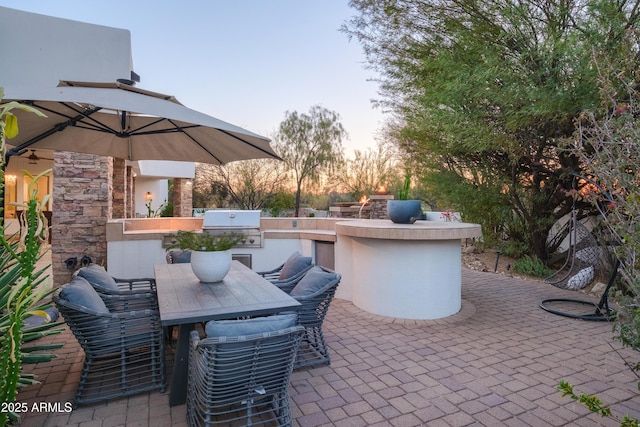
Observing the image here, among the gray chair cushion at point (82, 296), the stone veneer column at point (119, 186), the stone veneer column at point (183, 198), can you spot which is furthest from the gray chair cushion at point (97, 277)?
the stone veneer column at point (183, 198)

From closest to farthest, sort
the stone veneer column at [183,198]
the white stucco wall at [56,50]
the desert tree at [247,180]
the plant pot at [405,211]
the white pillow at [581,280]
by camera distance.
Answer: the plant pot at [405,211], the white pillow at [581,280], the white stucco wall at [56,50], the stone veneer column at [183,198], the desert tree at [247,180]

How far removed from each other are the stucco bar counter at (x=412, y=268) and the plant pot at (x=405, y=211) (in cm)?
52

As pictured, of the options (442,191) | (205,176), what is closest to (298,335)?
(442,191)

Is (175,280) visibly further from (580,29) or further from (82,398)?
(580,29)

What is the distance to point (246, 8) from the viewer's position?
9031 mm

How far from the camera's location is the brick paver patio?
227 cm

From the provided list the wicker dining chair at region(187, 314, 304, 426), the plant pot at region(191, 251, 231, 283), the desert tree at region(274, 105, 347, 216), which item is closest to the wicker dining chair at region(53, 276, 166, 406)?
the plant pot at region(191, 251, 231, 283)

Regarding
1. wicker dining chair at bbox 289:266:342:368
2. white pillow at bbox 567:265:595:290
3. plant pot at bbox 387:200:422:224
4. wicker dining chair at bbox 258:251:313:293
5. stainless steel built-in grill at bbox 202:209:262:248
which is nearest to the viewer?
wicker dining chair at bbox 289:266:342:368

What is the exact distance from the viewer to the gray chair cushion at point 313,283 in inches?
117

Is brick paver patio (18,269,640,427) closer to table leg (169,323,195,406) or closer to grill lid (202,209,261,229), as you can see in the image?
table leg (169,323,195,406)

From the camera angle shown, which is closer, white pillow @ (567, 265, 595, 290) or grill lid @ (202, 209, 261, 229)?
grill lid @ (202, 209, 261, 229)

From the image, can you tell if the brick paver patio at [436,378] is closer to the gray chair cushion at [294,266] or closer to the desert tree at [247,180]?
the gray chair cushion at [294,266]

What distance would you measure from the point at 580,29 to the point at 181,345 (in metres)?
6.11

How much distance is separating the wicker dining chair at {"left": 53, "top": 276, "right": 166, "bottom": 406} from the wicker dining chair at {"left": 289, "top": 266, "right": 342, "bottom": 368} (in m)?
1.06
